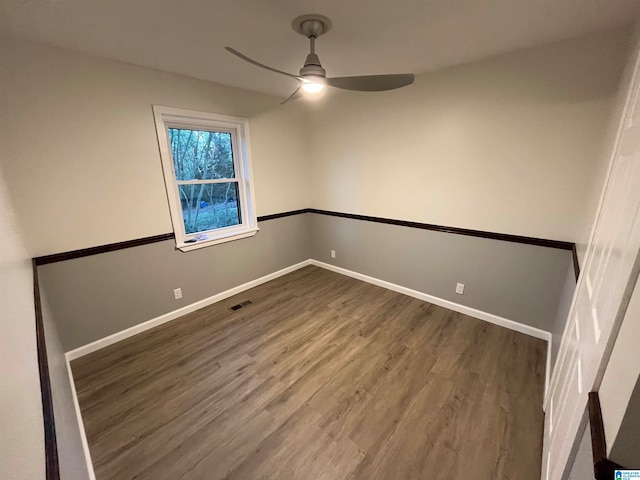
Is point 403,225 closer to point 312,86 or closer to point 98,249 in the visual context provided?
point 312,86

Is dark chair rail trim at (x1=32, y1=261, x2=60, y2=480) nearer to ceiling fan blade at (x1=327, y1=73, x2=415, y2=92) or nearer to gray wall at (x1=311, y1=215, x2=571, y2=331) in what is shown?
ceiling fan blade at (x1=327, y1=73, x2=415, y2=92)

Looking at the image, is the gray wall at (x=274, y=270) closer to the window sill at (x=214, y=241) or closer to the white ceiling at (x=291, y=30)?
the window sill at (x=214, y=241)

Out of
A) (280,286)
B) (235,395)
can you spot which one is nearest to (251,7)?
(235,395)

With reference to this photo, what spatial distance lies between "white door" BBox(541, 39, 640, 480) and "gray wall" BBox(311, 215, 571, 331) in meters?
1.09

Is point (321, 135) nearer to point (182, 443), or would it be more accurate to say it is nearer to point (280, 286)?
point (280, 286)

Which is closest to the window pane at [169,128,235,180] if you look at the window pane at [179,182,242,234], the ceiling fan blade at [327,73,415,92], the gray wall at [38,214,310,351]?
the window pane at [179,182,242,234]

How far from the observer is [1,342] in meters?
0.57

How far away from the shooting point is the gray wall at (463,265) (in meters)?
→ 2.28

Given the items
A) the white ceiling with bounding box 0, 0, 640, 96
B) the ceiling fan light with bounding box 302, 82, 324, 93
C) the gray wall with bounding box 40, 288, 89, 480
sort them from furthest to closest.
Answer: the ceiling fan light with bounding box 302, 82, 324, 93 → the white ceiling with bounding box 0, 0, 640, 96 → the gray wall with bounding box 40, 288, 89, 480

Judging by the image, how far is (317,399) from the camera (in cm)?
181

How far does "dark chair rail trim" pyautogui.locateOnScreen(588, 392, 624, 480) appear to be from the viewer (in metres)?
0.56

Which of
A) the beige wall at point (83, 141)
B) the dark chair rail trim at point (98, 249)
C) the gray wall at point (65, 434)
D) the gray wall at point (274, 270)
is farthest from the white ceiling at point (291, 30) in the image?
the gray wall at point (65, 434)

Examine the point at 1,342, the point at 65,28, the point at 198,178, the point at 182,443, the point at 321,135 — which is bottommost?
the point at 182,443

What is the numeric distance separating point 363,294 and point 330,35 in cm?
255
